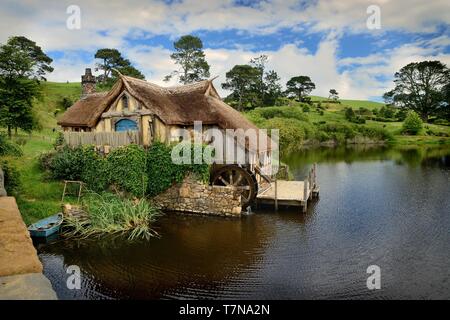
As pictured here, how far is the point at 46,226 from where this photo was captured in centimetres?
1402

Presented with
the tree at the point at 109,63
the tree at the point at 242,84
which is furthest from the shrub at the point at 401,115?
the tree at the point at 109,63

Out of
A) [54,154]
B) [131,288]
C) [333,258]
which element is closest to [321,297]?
[333,258]

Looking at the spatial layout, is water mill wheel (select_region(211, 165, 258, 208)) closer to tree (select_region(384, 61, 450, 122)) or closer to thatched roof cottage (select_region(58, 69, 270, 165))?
thatched roof cottage (select_region(58, 69, 270, 165))

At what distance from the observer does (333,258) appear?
12.8 m

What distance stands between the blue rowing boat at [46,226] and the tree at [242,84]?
171 feet

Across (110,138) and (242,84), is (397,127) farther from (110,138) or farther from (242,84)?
(110,138)

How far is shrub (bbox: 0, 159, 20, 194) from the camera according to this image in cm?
1406

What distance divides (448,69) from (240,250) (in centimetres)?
7908

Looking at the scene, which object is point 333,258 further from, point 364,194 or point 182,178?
point 364,194

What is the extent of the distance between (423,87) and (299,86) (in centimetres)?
2755

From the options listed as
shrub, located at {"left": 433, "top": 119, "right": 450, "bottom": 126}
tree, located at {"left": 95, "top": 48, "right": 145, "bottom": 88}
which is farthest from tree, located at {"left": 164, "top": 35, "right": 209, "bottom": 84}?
shrub, located at {"left": 433, "top": 119, "right": 450, "bottom": 126}

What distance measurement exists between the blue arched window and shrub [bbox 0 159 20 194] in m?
6.67

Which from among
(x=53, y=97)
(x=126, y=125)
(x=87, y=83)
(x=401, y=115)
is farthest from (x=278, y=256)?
(x=401, y=115)

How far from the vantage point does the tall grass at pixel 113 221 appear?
14758 millimetres
